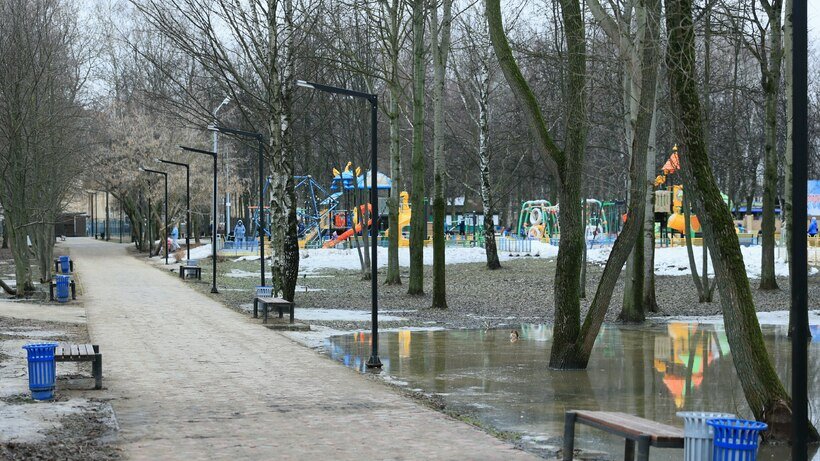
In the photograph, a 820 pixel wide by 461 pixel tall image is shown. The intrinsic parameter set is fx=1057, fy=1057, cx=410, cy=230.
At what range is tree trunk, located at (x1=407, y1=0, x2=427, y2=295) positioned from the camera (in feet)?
87.9

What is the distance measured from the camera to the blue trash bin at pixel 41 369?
12.0m

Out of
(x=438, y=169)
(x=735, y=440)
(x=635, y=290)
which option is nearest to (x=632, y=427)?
(x=735, y=440)

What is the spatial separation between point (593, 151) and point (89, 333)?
46522 mm

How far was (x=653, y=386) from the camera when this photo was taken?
13562 mm

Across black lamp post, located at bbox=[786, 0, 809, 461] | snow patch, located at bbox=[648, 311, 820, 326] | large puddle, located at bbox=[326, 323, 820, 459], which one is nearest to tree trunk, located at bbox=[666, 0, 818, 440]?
large puddle, located at bbox=[326, 323, 820, 459]

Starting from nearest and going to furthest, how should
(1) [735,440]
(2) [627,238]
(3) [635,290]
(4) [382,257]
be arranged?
(1) [735,440], (2) [627,238], (3) [635,290], (4) [382,257]

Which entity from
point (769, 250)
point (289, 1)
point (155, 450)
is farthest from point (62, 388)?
point (769, 250)

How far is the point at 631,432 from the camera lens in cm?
768

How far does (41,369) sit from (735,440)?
805 cm

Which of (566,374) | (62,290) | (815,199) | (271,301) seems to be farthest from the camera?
(815,199)

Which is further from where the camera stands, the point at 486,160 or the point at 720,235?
the point at 486,160

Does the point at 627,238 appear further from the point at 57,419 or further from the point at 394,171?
the point at 394,171

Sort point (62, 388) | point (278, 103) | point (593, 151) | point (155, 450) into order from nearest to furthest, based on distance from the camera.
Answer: point (155, 450) → point (62, 388) → point (278, 103) → point (593, 151)

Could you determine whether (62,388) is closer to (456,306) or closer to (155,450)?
(155,450)
